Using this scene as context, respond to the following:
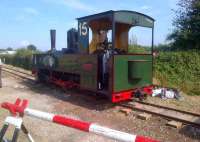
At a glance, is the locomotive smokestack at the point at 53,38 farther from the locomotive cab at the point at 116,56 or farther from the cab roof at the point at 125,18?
the cab roof at the point at 125,18

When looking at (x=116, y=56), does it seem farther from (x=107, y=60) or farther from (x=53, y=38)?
(x=53, y=38)

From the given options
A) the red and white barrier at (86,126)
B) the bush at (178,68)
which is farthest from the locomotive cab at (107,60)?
the bush at (178,68)

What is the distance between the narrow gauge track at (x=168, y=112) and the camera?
673 cm

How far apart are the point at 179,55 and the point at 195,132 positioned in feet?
28.4

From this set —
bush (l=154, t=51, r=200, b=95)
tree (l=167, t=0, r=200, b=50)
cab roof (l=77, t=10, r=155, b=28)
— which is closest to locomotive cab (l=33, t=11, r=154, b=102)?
cab roof (l=77, t=10, r=155, b=28)

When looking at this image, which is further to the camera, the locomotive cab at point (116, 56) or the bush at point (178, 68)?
the bush at point (178, 68)

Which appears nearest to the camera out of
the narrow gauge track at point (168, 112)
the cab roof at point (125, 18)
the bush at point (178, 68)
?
the narrow gauge track at point (168, 112)

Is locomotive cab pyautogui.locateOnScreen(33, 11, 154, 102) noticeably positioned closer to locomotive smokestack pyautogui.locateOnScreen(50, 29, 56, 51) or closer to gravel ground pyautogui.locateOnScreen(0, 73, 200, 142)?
gravel ground pyautogui.locateOnScreen(0, 73, 200, 142)

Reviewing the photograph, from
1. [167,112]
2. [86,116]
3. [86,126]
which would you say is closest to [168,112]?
[167,112]

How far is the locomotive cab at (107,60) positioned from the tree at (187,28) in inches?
357

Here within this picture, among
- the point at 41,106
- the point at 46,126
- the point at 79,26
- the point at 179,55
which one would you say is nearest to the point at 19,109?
the point at 46,126

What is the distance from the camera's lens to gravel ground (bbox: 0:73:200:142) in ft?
19.0

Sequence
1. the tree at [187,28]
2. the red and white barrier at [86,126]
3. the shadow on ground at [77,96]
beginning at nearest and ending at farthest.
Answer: the red and white barrier at [86,126], the shadow on ground at [77,96], the tree at [187,28]

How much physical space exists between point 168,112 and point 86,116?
7.93 ft
